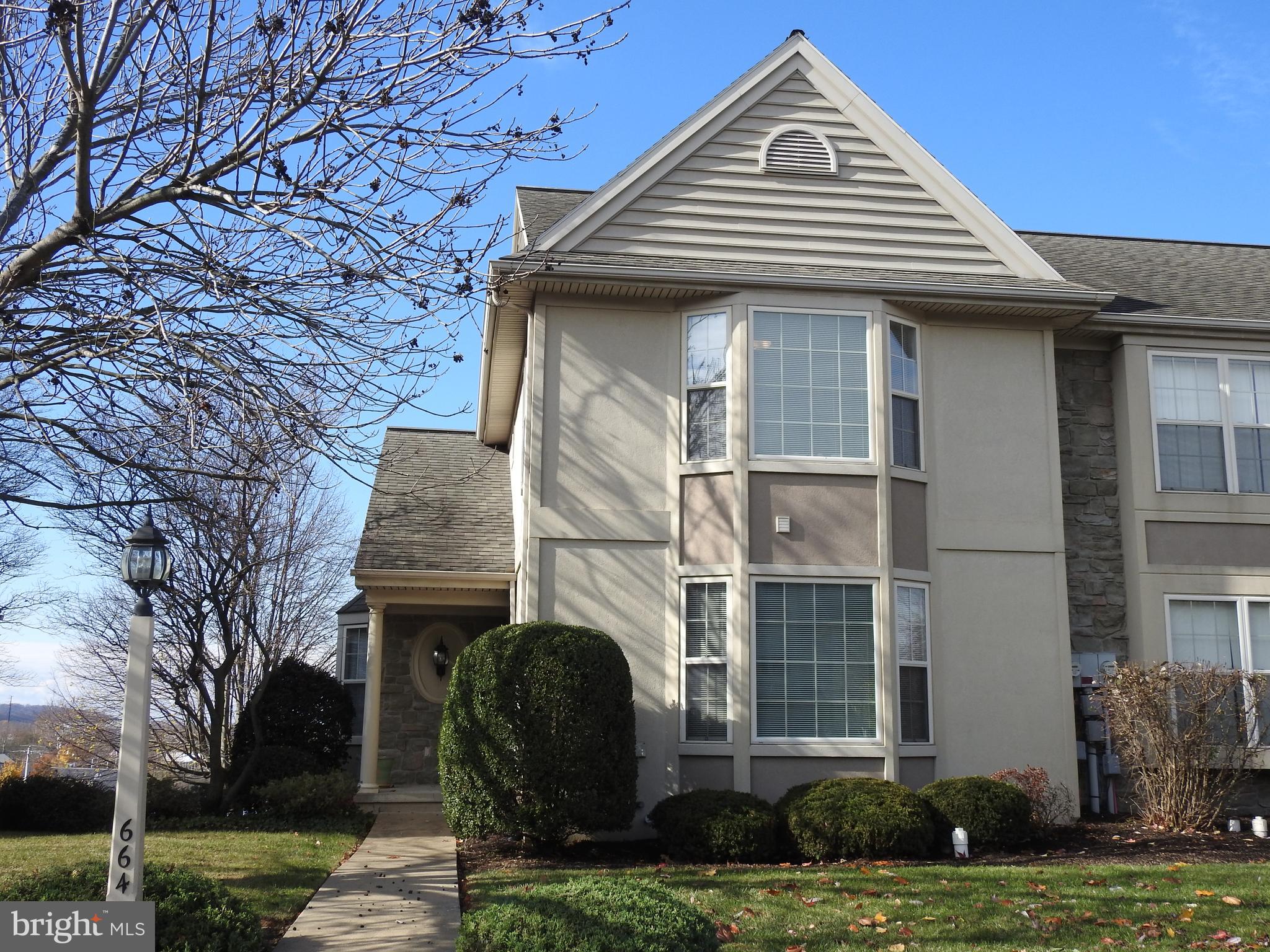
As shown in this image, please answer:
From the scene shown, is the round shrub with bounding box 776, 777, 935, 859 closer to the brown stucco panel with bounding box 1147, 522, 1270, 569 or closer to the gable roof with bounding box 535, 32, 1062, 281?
the brown stucco panel with bounding box 1147, 522, 1270, 569

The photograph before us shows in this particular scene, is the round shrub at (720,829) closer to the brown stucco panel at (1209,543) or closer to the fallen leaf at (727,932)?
→ the fallen leaf at (727,932)

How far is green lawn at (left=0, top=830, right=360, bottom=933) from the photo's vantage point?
8.23 meters

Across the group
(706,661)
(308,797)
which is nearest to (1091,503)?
(706,661)

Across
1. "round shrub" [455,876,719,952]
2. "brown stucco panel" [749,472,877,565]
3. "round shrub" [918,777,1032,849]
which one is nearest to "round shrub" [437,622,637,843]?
"brown stucco panel" [749,472,877,565]

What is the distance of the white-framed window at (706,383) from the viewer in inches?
474

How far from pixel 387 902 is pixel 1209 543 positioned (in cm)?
1005

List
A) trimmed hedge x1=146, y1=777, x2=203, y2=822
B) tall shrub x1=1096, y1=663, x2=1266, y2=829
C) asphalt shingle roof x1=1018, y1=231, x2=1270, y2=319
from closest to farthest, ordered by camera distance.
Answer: tall shrub x1=1096, y1=663, x2=1266, y2=829, trimmed hedge x1=146, y1=777, x2=203, y2=822, asphalt shingle roof x1=1018, y1=231, x2=1270, y2=319

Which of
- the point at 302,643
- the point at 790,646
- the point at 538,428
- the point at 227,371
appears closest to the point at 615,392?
the point at 538,428

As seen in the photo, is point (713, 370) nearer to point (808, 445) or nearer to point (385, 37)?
point (808, 445)

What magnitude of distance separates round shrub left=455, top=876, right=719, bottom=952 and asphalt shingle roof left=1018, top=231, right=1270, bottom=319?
32.9 feet

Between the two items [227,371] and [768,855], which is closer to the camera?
[227,371]

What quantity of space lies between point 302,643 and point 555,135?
627 inches

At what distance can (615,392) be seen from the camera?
12164 mm

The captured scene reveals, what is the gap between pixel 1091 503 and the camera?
→ 13164 mm
